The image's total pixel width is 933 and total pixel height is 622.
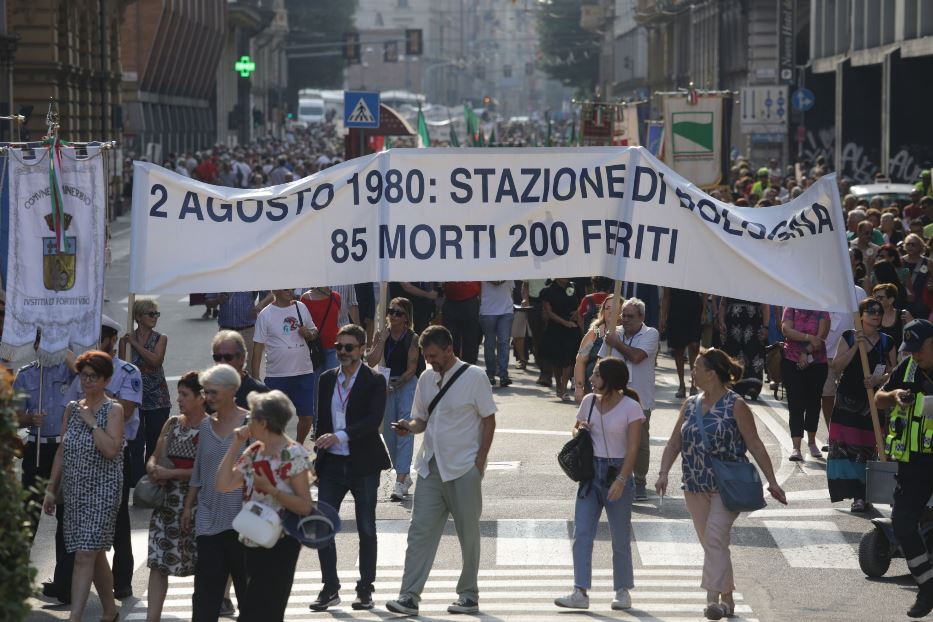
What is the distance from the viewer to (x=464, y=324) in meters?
18.2

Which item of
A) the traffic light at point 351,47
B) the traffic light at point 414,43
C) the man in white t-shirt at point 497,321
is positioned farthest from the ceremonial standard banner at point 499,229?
the traffic light at point 351,47

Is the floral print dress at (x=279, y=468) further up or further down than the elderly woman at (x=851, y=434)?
further up

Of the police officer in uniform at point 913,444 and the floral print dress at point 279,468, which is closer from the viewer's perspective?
the floral print dress at point 279,468

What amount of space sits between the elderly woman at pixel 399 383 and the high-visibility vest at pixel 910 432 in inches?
171

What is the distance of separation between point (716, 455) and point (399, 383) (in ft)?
13.6

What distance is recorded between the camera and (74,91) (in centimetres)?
4606

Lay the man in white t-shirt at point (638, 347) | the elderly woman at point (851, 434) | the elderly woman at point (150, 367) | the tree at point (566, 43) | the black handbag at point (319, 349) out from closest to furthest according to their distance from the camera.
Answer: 1. the elderly woman at point (150, 367)
2. the elderly woman at point (851, 434)
3. the man in white t-shirt at point (638, 347)
4. the black handbag at point (319, 349)
5. the tree at point (566, 43)

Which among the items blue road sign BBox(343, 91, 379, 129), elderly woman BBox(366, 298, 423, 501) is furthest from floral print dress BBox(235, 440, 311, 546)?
blue road sign BBox(343, 91, 379, 129)

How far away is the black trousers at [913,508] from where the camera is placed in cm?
977

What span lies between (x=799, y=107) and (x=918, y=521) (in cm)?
3231

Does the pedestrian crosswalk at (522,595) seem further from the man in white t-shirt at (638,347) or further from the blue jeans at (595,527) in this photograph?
the man in white t-shirt at (638,347)

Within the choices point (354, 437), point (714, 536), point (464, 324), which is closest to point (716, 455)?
point (714, 536)

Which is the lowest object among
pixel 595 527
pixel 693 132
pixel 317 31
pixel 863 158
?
pixel 595 527

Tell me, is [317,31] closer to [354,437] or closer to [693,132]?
[693,132]
